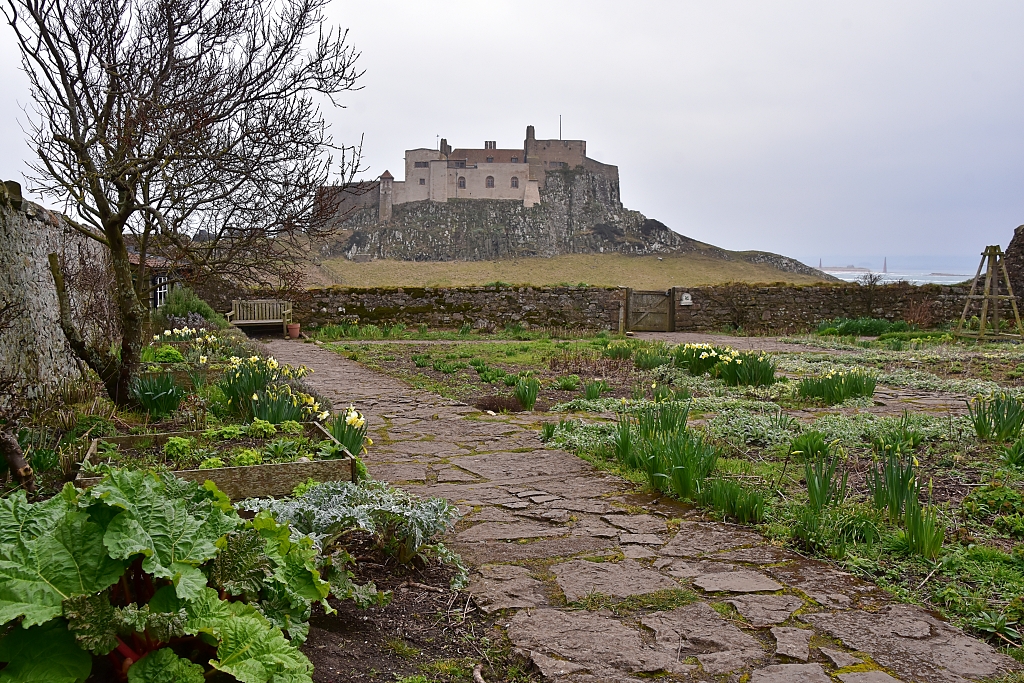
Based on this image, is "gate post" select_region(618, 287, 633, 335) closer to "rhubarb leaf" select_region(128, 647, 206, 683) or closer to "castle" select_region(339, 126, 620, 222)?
"rhubarb leaf" select_region(128, 647, 206, 683)

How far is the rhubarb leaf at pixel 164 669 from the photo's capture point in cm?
191

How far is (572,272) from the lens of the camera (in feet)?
193

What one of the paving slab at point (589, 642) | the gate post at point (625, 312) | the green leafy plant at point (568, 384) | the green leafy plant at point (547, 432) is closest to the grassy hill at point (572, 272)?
the gate post at point (625, 312)

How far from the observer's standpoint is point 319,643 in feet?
8.32

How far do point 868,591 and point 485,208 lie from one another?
273ft

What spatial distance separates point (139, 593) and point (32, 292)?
187 inches

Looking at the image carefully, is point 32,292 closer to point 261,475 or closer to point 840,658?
point 261,475

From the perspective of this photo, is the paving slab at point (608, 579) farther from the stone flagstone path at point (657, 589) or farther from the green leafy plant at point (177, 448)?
the green leafy plant at point (177, 448)

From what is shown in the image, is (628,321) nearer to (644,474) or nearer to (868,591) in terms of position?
(644,474)

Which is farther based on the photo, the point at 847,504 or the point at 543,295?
the point at 543,295

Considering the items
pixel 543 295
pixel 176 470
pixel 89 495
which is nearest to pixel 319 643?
pixel 89 495

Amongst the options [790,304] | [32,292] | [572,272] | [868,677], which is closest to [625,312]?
[790,304]

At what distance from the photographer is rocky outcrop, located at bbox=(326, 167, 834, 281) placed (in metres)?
77.7

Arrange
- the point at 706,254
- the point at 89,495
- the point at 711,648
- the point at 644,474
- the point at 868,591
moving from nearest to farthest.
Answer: the point at 89,495, the point at 711,648, the point at 868,591, the point at 644,474, the point at 706,254
